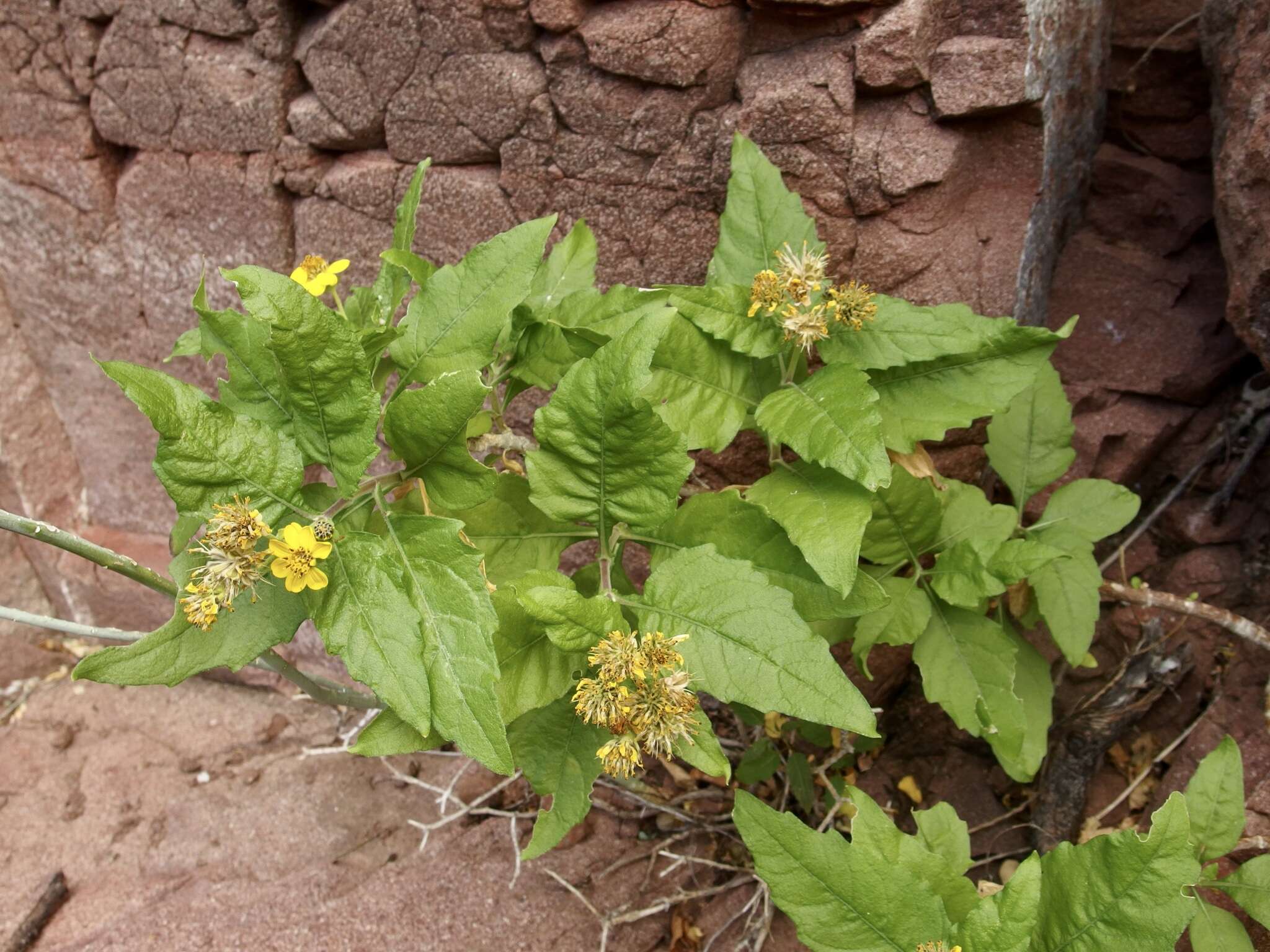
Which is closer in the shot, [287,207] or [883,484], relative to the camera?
[883,484]

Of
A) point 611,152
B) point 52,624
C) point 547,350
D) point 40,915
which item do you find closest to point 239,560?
point 52,624

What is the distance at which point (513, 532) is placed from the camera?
175 centimetres

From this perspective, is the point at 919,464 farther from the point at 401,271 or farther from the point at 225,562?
the point at 225,562

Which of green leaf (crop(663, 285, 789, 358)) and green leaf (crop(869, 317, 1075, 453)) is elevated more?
green leaf (crop(663, 285, 789, 358))

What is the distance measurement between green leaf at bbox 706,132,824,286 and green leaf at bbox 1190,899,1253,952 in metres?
1.33

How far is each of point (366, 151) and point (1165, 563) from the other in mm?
2257

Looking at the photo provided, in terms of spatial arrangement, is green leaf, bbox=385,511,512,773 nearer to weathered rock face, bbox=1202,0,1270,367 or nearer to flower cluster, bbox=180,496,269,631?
flower cluster, bbox=180,496,269,631

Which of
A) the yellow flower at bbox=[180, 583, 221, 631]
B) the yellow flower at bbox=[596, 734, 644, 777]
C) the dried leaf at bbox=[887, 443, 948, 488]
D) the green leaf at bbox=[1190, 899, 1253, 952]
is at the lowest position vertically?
the green leaf at bbox=[1190, 899, 1253, 952]

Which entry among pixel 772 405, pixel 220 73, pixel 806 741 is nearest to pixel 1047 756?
pixel 806 741

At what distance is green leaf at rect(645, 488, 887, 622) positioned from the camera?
160cm

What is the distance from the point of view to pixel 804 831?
154 cm

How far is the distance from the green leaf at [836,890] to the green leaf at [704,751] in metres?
0.12

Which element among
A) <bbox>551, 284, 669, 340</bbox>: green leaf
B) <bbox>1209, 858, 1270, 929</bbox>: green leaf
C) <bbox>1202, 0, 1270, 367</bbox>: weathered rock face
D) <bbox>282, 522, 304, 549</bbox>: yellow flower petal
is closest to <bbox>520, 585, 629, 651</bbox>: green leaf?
<bbox>282, 522, 304, 549</bbox>: yellow flower petal

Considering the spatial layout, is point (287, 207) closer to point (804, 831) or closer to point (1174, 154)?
point (804, 831)
